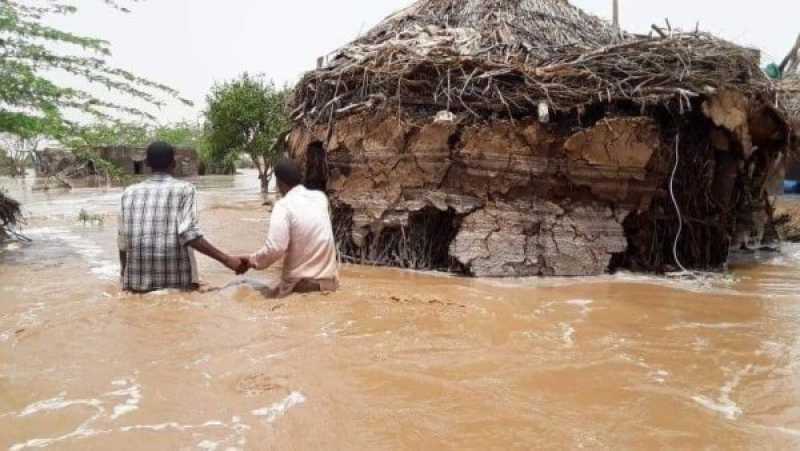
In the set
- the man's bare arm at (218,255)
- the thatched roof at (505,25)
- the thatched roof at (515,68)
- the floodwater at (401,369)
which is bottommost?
the floodwater at (401,369)

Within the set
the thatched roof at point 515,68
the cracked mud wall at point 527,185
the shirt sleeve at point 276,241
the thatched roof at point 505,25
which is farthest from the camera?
the thatched roof at point 505,25

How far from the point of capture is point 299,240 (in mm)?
4762

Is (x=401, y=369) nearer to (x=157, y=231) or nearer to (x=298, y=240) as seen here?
(x=298, y=240)

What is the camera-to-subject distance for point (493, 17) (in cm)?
750

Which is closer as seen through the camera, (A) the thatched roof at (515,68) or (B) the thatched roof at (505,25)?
(A) the thatched roof at (515,68)

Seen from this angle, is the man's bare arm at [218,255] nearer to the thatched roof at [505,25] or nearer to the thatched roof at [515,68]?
Result: the thatched roof at [515,68]

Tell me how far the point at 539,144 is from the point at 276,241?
3126mm

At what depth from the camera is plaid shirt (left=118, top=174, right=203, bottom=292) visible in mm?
4707

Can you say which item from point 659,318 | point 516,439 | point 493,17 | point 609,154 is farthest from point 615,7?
point 516,439

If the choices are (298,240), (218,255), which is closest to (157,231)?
(218,255)

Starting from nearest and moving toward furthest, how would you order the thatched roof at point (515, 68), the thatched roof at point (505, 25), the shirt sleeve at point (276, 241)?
the shirt sleeve at point (276, 241) < the thatched roof at point (515, 68) < the thatched roof at point (505, 25)

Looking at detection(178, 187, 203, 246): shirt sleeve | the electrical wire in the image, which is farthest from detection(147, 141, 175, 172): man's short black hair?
the electrical wire

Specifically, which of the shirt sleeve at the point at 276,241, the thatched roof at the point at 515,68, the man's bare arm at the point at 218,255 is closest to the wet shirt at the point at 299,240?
the shirt sleeve at the point at 276,241

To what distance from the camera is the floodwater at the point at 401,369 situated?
259 cm
